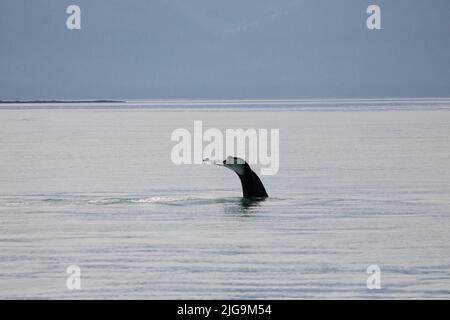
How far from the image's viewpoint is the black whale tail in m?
26.5

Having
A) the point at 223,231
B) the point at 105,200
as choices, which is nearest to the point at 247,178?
the point at 105,200

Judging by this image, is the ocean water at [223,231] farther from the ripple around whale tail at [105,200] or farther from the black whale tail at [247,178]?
the black whale tail at [247,178]

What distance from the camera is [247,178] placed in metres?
27.3

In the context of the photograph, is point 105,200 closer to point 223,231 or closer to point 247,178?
point 247,178

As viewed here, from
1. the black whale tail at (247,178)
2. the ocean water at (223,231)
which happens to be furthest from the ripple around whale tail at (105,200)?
the black whale tail at (247,178)

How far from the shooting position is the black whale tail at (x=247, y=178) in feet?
87.1

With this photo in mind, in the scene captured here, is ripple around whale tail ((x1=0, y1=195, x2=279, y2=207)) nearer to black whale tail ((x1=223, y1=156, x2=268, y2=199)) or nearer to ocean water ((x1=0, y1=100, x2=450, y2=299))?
ocean water ((x1=0, y1=100, x2=450, y2=299))

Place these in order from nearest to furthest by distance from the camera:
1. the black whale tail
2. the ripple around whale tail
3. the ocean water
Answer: the ocean water, the black whale tail, the ripple around whale tail

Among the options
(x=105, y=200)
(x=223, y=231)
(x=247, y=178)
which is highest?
(x=247, y=178)

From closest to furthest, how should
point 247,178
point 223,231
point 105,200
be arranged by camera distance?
point 223,231 → point 247,178 → point 105,200

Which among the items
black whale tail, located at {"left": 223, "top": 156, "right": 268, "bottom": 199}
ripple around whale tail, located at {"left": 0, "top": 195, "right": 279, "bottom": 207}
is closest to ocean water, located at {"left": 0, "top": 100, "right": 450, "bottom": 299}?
ripple around whale tail, located at {"left": 0, "top": 195, "right": 279, "bottom": 207}

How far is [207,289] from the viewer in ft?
56.6

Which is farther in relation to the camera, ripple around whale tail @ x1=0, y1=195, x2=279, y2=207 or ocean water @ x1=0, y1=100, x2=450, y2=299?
ripple around whale tail @ x1=0, y1=195, x2=279, y2=207

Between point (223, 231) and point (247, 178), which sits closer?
point (223, 231)
